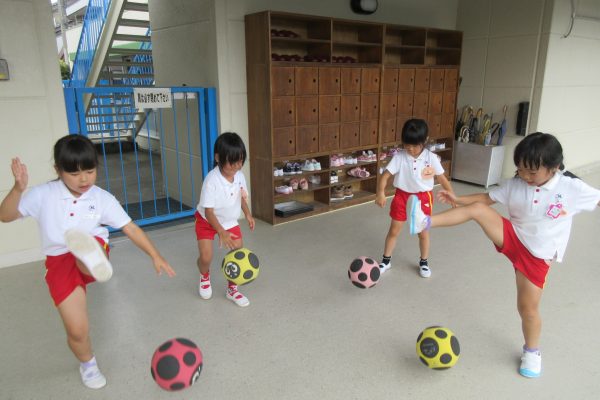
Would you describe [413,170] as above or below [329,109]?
below

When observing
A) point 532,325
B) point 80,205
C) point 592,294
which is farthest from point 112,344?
point 592,294

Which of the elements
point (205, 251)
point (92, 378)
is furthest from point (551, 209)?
point (92, 378)

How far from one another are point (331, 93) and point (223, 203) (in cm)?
257

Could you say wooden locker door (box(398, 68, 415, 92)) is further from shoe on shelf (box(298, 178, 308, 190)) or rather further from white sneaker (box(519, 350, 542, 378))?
white sneaker (box(519, 350, 542, 378))

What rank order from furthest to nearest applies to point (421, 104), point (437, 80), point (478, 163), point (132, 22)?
1. point (132, 22)
2. point (478, 163)
3. point (437, 80)
4. point (421, 104)

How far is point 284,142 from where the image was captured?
4.53 meters

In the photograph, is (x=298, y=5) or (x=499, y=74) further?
(x=499, y=74)

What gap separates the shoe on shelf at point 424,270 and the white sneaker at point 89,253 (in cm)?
237

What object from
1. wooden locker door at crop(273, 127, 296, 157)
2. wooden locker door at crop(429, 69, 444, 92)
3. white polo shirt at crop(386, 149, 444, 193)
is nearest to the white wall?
wooden locker door at crop(273, 127, 296, 157)

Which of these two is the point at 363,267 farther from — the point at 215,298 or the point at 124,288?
the point at 124,288

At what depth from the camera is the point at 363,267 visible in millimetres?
2930

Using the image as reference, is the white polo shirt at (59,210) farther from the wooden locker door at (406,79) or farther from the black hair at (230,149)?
the wooden locker door at (406,79)

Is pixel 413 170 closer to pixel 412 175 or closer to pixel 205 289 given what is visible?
pixel 412 175

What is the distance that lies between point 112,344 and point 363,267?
1620mm
